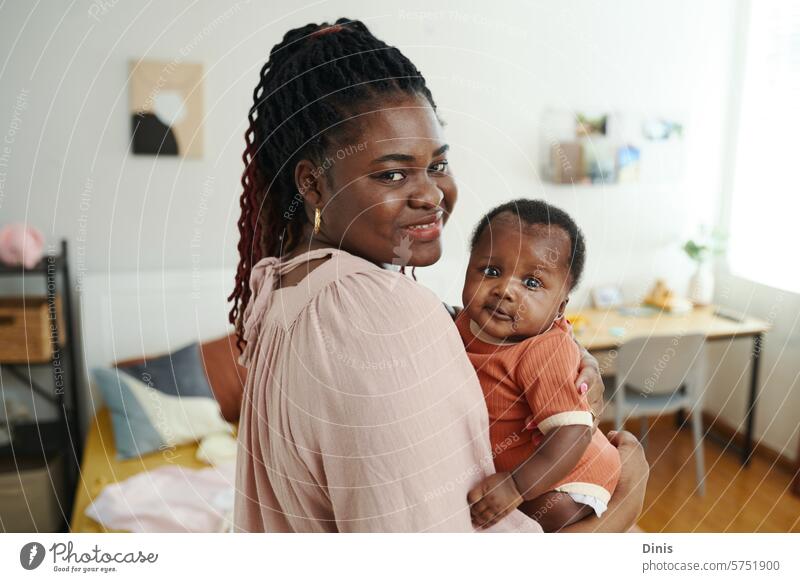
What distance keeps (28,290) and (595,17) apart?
127 centimetres

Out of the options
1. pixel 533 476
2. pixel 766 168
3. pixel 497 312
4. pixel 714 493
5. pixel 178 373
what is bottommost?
pixel 714 493

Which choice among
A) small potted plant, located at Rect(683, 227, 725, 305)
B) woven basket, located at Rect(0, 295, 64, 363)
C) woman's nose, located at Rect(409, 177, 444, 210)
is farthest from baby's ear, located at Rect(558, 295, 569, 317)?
woven basket, located at Rect(0, 295, 64, 363)

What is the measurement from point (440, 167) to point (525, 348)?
0.15m

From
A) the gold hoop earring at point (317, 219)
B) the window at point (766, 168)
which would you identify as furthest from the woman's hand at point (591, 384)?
the window at point (766, 168)

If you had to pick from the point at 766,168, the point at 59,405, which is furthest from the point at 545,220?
the point at 59,405

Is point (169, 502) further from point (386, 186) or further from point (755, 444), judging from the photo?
point (755, 444)

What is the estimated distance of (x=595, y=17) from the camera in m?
0.68

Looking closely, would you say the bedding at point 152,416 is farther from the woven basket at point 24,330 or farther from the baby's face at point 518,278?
the baby's face at point 518,278

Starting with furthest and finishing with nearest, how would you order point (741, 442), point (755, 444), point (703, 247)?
point (741, 442), point (755, 444), point (703, 247)

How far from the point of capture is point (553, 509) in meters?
0.50

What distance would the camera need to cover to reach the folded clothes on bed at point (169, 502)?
3.77 ft

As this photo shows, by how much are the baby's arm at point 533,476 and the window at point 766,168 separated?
39cm
